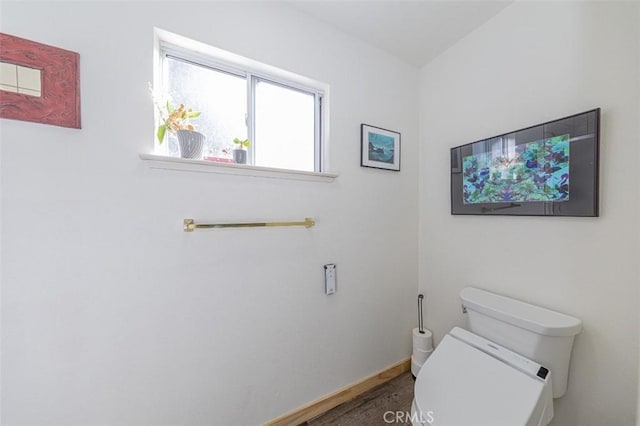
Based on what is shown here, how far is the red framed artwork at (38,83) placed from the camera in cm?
75

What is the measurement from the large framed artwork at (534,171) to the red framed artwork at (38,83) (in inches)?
76.6

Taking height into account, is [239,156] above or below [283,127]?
below

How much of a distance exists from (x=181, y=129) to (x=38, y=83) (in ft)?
1.42

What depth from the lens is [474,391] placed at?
36.3 inches

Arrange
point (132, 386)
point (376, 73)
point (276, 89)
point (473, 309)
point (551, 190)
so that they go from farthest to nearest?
point (376, 73)
point (276, 89)
point (473, 309)
point (551, 190)
point (132, 386)

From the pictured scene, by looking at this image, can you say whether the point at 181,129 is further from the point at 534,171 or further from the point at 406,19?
the point at 534,171

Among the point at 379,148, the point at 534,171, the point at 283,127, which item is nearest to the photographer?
the point at 534,171

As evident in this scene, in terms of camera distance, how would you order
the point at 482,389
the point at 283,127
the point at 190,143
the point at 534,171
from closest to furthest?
1. the point at 482,389
2. the point at 190,143
3. the point at 534,171
4. the point at 283,127

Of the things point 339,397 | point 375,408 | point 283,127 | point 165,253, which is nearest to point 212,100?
point 283,127

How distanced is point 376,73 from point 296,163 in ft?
2.85

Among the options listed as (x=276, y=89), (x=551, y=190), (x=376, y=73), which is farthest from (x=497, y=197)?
(x=276, y=89)

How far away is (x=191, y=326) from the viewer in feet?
3.42

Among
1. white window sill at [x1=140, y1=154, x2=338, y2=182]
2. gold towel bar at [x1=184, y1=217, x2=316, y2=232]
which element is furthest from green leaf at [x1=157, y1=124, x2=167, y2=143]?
gold towel bar at [x1=184, y1=217, x2=316, y2=232]

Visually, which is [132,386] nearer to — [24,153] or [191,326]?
[191,326]
